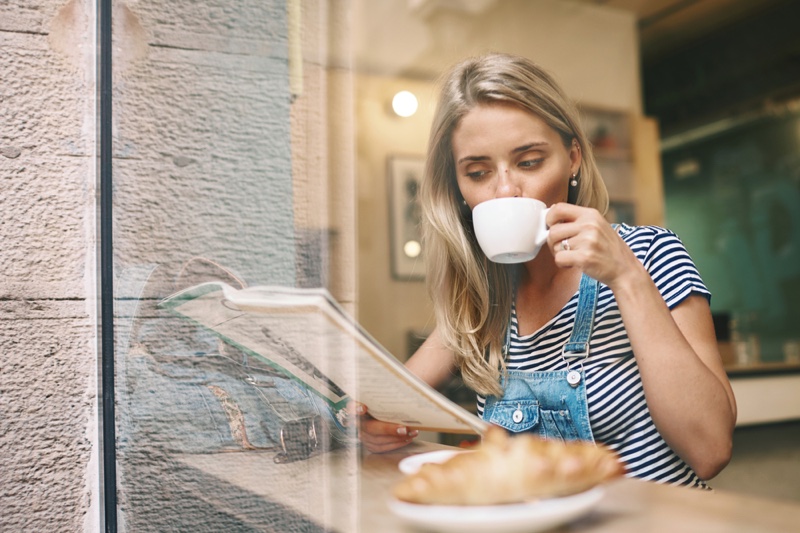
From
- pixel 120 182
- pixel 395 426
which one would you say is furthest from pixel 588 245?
pixel 120 182

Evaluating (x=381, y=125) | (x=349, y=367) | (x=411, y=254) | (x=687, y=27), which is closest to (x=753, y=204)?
(x=687, y=27)

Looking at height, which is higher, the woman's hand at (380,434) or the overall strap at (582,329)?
the overall strap at (582,329)

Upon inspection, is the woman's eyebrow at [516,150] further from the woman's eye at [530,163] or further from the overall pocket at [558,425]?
the overall pocket at [558,425]

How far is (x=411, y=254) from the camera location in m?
0.68

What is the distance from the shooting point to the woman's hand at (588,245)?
394 mm

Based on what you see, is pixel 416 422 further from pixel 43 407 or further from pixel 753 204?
pixel 753 204

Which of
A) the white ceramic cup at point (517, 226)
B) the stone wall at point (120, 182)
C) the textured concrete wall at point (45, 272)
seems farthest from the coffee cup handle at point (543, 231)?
the textured concrete wall at point (45, 272)

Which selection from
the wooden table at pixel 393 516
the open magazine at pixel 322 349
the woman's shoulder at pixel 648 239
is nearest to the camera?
the wooden table at pixel 393 516

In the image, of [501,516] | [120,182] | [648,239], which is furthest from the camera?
[120,182]

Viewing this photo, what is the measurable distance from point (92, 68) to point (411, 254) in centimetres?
50

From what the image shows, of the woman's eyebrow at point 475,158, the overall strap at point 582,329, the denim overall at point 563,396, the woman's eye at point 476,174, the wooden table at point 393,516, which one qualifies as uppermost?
the woman's eyebrow at point 475,158

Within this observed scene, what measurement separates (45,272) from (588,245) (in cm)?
69

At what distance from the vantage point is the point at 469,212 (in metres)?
0.44

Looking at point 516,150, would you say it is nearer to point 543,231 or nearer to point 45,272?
point 543,231
